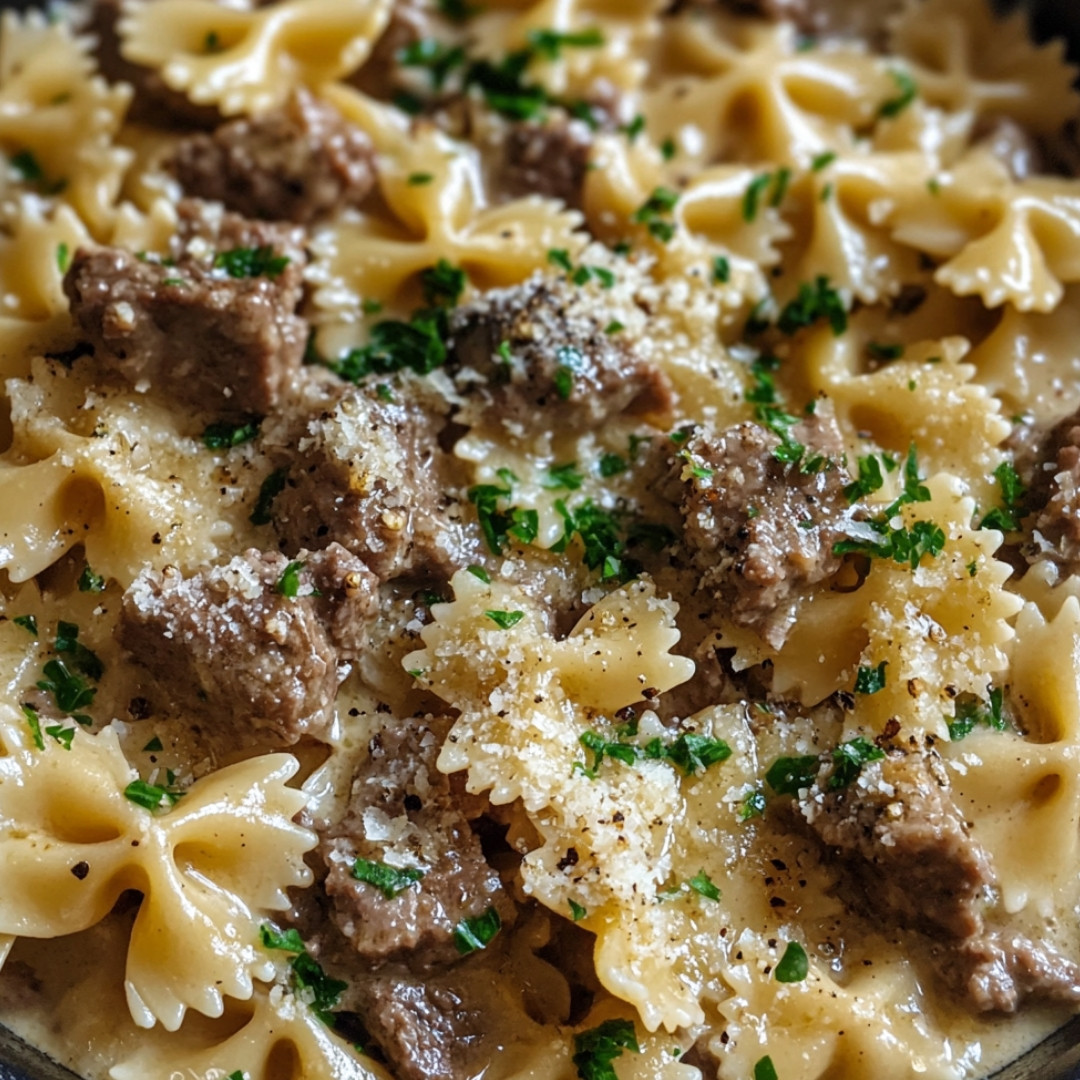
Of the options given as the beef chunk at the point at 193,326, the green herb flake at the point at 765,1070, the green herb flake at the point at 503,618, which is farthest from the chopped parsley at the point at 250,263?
the green herb flake at the point at 765,1070

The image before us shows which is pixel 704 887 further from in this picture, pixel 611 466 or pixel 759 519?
pixel 611 466

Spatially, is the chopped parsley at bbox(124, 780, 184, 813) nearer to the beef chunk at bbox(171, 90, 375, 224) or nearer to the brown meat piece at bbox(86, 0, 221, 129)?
the beef chunk at bbox(171, 90, 375, 224)

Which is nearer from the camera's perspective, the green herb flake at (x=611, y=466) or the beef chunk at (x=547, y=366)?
the beef chunk at (x=547, y=366)

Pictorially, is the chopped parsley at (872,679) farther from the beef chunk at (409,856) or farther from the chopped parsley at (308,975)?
the chopped parsley at (308,975)

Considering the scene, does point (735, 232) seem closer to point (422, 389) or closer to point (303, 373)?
point (422, 389)

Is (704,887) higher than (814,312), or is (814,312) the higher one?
(814,312)

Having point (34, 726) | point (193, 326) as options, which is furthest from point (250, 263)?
point (34, 726)
